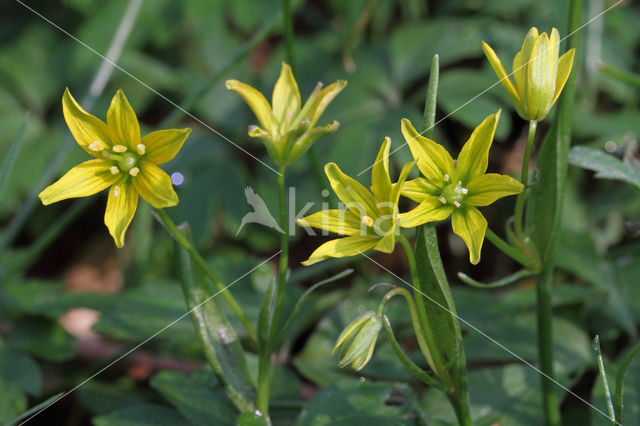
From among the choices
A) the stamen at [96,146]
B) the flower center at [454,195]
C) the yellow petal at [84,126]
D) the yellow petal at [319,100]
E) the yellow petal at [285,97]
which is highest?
the yellow petal at [84,126]

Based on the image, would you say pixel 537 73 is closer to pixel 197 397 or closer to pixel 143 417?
pixel 197 397

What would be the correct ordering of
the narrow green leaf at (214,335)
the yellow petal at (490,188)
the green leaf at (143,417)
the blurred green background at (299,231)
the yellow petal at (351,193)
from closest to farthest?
the yellow petal at (490,188), the yellow petal at (351,193), the narrow green leaf at (214,335), the green leaf at (143,417), the blurred green background at (299,231)

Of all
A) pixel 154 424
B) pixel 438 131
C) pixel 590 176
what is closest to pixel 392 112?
pixel 438 131

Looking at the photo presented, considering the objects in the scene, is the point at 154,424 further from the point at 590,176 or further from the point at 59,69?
the point at 59,69

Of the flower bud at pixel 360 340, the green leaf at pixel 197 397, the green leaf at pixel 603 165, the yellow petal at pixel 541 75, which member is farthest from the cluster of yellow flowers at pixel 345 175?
the green leaf at pixel 197 397

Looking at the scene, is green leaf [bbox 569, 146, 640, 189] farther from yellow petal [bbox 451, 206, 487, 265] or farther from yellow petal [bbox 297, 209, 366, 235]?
yellow petal [bbox 297, 209, 366, 235]

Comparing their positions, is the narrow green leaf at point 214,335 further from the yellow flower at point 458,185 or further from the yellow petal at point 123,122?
the yellow flower at point 458,185
